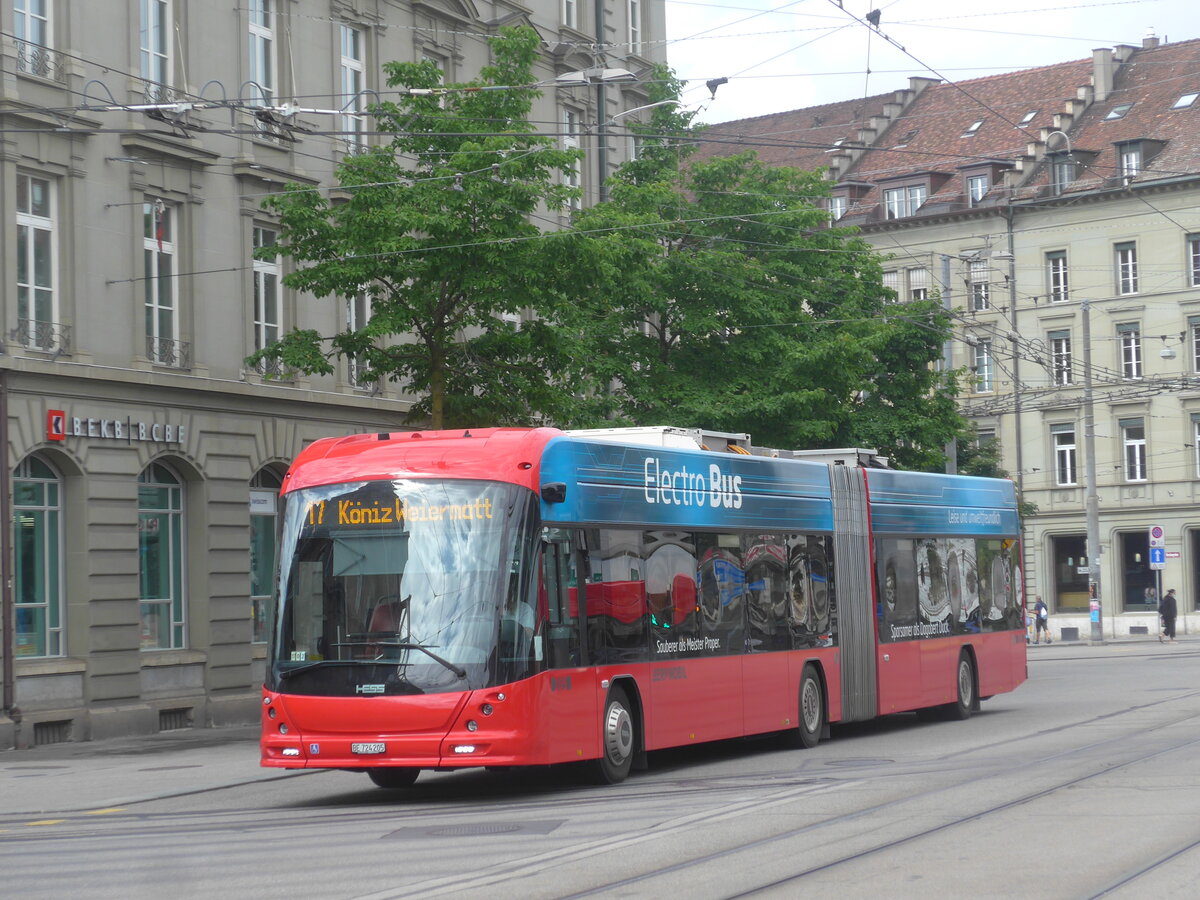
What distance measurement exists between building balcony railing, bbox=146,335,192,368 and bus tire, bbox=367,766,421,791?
443 inches

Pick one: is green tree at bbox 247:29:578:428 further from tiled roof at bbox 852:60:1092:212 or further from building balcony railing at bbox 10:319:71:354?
tiled roof at bbox 852:60:1092:212

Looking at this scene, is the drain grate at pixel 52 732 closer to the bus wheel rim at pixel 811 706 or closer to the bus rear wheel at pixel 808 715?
the bus rear wheel at pixel 808 715

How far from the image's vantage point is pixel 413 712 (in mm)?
14586

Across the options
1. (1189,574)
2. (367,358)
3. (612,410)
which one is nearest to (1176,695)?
(612,410)

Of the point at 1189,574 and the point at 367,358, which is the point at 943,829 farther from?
the point at 1189,574

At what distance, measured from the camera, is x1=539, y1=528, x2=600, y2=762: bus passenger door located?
14.9 m

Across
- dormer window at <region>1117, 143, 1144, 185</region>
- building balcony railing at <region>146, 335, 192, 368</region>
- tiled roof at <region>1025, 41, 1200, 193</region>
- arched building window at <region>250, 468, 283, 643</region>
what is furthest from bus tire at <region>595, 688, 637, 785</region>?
dormer window at <region>1117, 143, 1144, 185</region>

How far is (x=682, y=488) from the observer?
17.4 m

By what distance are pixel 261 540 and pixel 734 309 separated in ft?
28.8

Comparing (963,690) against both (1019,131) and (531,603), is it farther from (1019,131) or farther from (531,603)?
(1019,131)

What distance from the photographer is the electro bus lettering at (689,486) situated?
1689cm

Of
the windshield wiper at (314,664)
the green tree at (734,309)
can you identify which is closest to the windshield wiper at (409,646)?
the windshield wiper at (314,664)

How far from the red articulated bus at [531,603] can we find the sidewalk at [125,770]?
7.43 feet

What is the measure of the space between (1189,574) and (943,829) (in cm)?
5194
